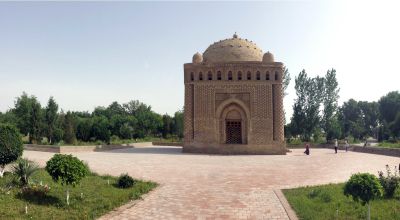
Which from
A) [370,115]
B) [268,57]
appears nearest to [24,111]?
[268,57]

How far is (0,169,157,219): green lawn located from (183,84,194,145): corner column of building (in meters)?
14.5

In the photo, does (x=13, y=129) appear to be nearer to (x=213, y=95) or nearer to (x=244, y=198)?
(x=244, y=198)

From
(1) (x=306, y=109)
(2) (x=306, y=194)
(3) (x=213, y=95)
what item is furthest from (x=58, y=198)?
(1) (x=306, y=109)

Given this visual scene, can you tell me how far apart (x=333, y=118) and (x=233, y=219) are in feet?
110

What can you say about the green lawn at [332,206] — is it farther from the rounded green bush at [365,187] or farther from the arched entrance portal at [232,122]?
the arched entrance portal at [232,122]

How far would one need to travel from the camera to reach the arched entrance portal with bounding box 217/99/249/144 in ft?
86.8

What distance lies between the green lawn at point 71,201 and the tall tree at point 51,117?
26591 millimetres

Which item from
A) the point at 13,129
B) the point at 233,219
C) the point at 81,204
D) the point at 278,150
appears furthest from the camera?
the point at 278,150

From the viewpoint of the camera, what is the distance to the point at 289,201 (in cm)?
970

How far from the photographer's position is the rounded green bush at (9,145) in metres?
12.4

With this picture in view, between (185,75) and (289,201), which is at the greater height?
(185,75)

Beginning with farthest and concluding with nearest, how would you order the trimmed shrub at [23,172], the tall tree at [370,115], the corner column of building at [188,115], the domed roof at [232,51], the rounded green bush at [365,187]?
the tall tree at [370,115]
the domed roof at [232,51]
the corner column of building at [188,115]
the trimmed shrub at [23,172]
the rounded green bush at [365,187]

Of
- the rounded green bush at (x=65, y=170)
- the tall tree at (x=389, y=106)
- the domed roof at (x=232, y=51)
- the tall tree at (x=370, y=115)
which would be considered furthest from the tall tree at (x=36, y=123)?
the tall tree at (x=370, y=115)

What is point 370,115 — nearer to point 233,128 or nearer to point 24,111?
point 233,128
